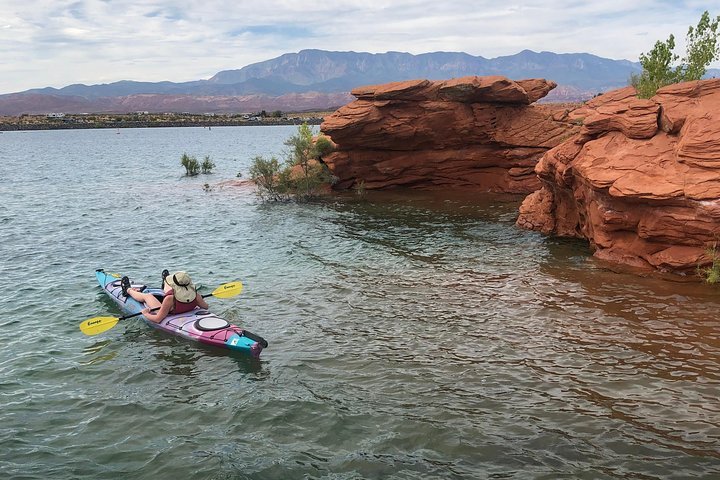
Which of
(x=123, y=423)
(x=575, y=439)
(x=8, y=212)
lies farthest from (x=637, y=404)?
(x=8, y=212)

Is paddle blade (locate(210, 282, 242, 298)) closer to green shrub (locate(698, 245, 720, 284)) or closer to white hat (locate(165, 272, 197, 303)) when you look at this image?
white hat (locate(165, 272, 197, 303))

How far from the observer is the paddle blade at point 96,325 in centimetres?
1680

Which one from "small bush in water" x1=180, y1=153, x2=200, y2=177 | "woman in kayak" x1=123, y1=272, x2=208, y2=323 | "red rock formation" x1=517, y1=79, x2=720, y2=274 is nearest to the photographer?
"woman in kayak" x1=123, y1=272, x2=208, y2=323

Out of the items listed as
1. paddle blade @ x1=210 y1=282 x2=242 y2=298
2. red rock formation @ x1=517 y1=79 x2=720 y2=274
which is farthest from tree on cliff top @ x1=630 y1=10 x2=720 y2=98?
paddle blade @ x1=210 y1=282 x2=242 y2=298

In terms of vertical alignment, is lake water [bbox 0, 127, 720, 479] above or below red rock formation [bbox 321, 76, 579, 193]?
below

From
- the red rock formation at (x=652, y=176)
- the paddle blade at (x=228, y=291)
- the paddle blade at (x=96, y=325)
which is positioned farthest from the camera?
the paddle blade at (x=228, y=291)

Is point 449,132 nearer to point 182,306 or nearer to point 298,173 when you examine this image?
point 298,173

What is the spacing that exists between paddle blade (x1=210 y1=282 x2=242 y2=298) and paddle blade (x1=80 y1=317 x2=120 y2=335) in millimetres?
3582

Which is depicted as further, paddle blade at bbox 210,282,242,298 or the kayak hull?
paddle blade at bbox 210,282,242,298

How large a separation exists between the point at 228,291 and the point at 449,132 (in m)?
25.4

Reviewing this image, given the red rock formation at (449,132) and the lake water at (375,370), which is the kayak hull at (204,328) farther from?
the red rock formation at (449,132)

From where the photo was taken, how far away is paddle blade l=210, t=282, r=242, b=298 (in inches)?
781

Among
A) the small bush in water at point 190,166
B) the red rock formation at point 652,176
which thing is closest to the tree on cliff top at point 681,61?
the red rock formation at point 652,176

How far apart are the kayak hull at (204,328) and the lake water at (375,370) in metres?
0.40
